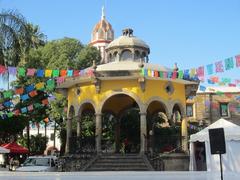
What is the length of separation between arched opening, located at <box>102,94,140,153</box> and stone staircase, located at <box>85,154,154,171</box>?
4.07m

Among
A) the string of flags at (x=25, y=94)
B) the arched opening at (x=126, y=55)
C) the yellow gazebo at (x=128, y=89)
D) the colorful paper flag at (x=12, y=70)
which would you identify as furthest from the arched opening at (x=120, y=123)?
the colorful paper flag at (x=12, y=70)

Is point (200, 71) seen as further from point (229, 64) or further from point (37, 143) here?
point (37, 143)

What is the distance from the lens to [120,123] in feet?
98.6

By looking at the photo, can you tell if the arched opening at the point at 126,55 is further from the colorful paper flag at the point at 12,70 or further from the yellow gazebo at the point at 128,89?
the colorful paper flag at the point at 12,70

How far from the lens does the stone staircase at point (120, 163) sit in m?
20.7

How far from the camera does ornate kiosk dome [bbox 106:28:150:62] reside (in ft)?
85.6

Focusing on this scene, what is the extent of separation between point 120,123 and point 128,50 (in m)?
6.35

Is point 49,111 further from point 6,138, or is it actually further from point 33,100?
point 6,138

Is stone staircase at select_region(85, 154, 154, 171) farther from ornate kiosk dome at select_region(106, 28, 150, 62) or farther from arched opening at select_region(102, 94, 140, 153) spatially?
ornate kiosk dome at select_region(106, 28, 150, 62)

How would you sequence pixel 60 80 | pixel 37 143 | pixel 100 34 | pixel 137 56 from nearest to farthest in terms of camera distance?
1. pixel 60 80
2. pixel 137 56
3. pixel 37 143
4. pixel 100 34

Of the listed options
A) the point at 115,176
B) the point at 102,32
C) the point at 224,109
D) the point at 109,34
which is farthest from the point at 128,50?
the point at 109,34

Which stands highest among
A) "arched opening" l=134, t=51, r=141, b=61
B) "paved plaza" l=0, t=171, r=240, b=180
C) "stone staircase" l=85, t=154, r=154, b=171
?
"arched opening" l=134, t=51, r=141, b=61

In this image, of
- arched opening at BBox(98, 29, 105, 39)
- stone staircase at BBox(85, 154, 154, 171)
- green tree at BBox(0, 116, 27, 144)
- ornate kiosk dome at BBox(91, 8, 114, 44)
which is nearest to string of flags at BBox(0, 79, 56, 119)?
green tree at BBox(0, 116, 27, 144)

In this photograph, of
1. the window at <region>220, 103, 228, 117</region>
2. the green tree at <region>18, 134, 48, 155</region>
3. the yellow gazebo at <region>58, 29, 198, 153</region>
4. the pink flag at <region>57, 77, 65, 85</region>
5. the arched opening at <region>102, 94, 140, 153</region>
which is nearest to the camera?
the yellow gazebo at <region>58, 29, 198, 153</region>
